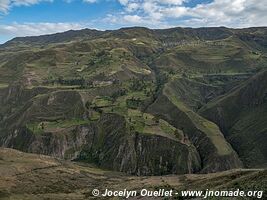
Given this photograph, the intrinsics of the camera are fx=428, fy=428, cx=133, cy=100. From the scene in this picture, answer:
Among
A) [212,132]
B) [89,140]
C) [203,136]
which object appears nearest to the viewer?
[203,136]

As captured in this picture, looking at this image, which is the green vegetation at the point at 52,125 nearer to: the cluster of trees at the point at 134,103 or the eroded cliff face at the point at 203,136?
the cluster of trees at the point at 134,103

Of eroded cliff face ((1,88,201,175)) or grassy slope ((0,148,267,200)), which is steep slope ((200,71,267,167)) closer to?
eroded cliff face ((1,88,201,175))

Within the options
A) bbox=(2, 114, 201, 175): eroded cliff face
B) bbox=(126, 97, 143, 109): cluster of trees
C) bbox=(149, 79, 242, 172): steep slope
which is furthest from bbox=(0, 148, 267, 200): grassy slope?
bbox=(126, 97, 143, 109): cluster of trees

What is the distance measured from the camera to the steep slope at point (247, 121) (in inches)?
6166

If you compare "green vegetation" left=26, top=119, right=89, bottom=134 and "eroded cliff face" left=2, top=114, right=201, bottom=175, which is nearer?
"eroded cliff face" left=2, top=114, right=201, bottom=175

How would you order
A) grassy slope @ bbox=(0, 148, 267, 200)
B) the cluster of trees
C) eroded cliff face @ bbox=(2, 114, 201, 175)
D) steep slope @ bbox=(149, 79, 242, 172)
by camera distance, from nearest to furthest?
grassy slope @ bbox=(0, 148, 267, 200) < steep slope @ bbox=(149, 79, 242, 172) < eroded cliff face @ bbox=(2, 114, 201, 175) < the cluster of trees

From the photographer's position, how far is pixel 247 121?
17888 cm

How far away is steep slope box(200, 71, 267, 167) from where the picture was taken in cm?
15662

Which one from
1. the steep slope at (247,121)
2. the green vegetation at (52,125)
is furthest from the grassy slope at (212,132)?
the green vegetation at (52,125)

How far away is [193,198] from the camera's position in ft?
175

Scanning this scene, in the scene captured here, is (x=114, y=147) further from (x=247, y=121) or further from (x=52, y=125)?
(x=247, y=121)

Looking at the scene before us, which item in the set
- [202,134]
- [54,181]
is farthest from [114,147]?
[54,181]

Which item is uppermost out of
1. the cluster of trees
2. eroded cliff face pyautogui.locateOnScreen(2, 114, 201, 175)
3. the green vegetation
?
the cluster of trees

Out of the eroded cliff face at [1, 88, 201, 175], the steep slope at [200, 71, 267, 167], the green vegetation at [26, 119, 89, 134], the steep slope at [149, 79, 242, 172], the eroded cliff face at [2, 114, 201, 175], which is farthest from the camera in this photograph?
the green vegetation at [26, 119, 89, 134]
